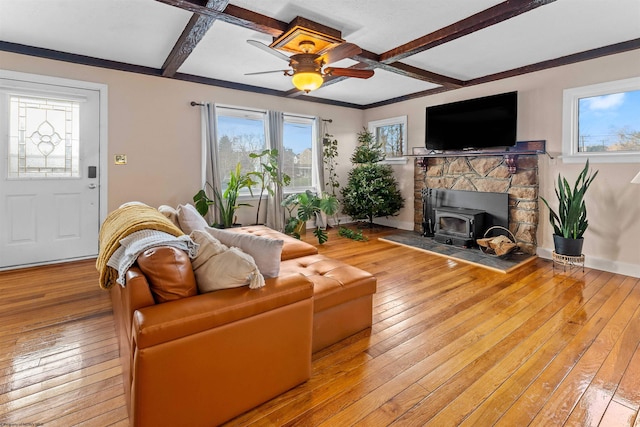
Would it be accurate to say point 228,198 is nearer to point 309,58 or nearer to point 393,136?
point 309,58

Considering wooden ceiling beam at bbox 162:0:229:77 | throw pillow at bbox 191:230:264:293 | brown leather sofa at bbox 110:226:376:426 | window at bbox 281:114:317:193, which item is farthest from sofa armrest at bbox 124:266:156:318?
window at bbox 281:114:317:193

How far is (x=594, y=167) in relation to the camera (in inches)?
155

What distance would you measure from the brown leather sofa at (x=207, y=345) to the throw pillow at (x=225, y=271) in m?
0.04

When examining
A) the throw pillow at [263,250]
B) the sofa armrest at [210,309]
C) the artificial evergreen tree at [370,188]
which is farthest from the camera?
the artificial evergreen tree at [370,188]

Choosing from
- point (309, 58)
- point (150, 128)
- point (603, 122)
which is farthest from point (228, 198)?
point (603, 122)

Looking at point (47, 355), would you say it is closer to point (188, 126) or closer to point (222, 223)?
point (222, 223)

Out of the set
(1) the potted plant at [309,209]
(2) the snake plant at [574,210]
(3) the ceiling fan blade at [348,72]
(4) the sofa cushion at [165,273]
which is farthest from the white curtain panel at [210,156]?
(2) the snake plant at [574,210]

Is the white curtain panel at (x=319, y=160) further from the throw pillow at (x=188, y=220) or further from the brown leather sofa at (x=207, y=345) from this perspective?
the brown leather sofa at (x=207, y=345)

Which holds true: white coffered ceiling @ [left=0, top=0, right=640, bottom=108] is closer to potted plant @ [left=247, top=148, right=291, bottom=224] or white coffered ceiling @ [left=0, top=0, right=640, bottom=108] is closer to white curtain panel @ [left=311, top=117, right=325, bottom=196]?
potted plant @ [left=247, top=148, right=291, bottom=224]

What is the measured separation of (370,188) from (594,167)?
3.20m

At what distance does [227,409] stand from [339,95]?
18.2ft

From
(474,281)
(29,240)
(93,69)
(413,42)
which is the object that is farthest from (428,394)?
(93,69)

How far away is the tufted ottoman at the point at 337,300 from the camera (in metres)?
2.14

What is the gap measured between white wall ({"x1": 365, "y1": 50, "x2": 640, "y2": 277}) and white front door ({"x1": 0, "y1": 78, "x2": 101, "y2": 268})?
18.3ft
